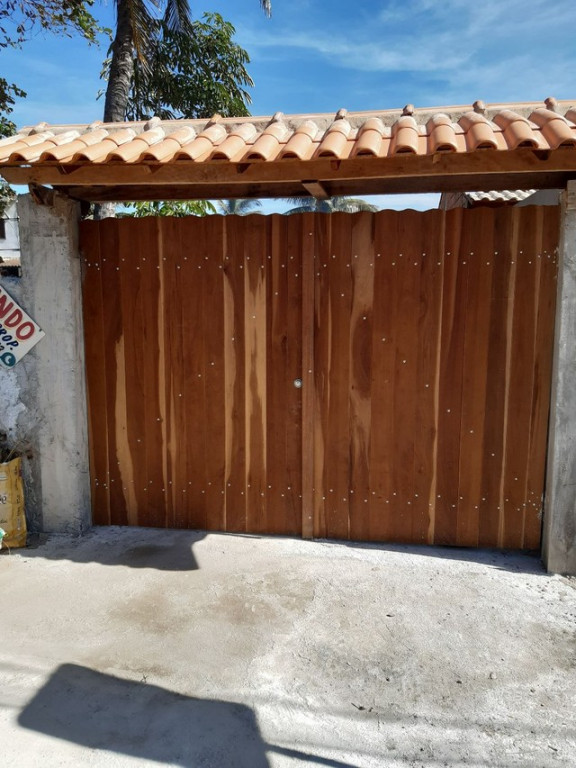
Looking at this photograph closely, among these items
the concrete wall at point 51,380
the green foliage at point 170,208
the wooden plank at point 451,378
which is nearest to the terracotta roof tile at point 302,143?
the wooden plank at point 451,378

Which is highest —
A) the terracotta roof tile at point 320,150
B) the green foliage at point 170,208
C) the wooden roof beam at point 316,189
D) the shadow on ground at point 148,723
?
the green foliage at point 170,208

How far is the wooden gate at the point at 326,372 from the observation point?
395 centimetres

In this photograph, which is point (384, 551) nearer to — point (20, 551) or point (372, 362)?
point (372, 362)

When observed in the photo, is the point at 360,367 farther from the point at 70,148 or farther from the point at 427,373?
the point at 70,148

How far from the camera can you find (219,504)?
14.4 ft

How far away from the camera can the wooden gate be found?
3.95 metres

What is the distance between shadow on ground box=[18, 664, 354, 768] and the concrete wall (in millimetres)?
1788

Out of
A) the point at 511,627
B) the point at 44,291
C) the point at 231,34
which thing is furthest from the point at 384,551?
the point at 231,34

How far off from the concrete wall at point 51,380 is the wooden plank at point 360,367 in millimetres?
2023

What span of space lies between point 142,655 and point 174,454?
172 centimetres

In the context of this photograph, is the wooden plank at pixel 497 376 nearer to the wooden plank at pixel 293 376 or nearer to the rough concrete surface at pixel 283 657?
the rough concrete surface at pixel 283 657

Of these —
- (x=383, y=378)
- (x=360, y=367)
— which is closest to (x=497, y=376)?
(x=383, y=378)

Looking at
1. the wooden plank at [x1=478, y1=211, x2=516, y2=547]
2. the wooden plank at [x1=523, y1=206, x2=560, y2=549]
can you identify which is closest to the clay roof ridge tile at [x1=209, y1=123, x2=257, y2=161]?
the wooden plank at [x1=478, y1=211, x2=516, y2=547]

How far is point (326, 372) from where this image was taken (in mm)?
4176
